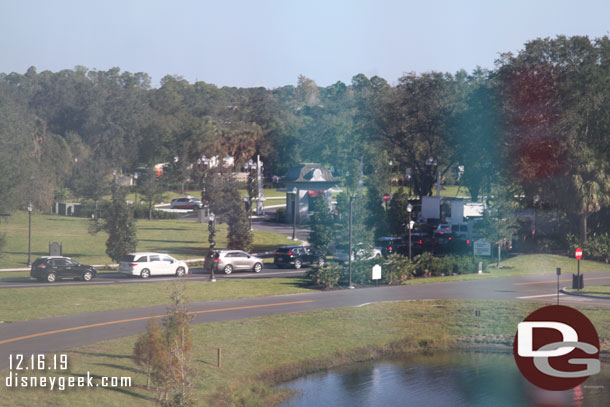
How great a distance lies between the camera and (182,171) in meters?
90.9

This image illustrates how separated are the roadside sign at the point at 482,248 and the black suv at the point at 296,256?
1119 cm

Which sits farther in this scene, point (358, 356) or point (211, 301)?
point (211, 301)

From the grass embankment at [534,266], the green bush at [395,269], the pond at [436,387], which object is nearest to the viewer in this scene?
the pond at [436,387]

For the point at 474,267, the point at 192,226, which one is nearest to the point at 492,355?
the point at 474,267

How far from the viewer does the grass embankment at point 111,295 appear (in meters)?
26.7

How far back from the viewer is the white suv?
38500 mm

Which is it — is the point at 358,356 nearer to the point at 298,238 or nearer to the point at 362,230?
the point at 362,230

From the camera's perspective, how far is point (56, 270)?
119 feet

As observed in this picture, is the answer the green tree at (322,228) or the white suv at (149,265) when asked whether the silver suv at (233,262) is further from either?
the green tree at (322,228)

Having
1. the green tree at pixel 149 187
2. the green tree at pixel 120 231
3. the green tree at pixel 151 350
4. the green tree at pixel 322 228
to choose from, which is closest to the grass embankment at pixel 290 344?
the green tree at pixel 151 350

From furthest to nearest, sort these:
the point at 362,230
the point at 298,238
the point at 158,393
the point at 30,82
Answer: the point at 30,82
the point at 298,238
the point at 362,230
the point at 158,393

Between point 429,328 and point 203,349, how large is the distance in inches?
395

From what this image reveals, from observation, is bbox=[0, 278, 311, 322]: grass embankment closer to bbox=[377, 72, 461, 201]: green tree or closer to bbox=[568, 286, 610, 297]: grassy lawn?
bbox=[568, 286, 610, 297]: grassy lawn

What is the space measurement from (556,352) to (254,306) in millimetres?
13482
